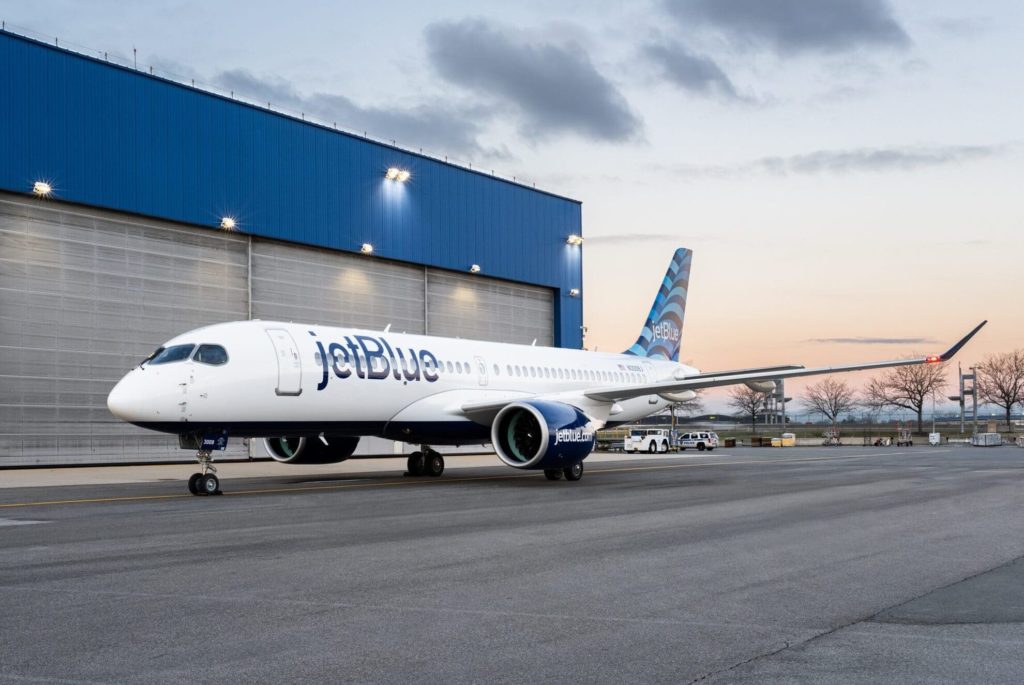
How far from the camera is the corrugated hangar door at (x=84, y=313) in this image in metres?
28.4

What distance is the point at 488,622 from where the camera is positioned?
6379 millimetres

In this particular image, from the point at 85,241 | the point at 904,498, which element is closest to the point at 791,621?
the point at 904,498

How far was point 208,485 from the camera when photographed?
57.9 feet

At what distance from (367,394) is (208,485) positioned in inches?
175

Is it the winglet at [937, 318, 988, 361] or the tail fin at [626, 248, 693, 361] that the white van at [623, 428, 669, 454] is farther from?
the winglet at [937, 318, 988, 361]

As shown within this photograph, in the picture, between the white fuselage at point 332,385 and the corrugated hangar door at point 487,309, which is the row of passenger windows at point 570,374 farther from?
the corrugated hangar door at point 487,309

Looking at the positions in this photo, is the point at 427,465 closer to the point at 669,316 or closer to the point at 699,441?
the point at 669,316

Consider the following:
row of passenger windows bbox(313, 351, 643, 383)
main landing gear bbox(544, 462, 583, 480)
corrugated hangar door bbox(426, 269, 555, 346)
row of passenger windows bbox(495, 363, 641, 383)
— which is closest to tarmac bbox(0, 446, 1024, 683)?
row of passenger windows bbox(313, 351, 643, 383)

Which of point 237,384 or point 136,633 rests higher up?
point 237,384

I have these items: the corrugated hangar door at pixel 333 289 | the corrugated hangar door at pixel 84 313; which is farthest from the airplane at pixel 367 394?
the corrugated hangar door at pixel 333 289

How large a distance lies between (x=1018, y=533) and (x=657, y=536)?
4605 mm

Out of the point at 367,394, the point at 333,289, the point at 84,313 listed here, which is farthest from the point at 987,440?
the point at 84,313

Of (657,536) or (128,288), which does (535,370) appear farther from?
(657,536)

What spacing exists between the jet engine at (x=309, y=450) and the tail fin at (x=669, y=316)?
13.6 m
